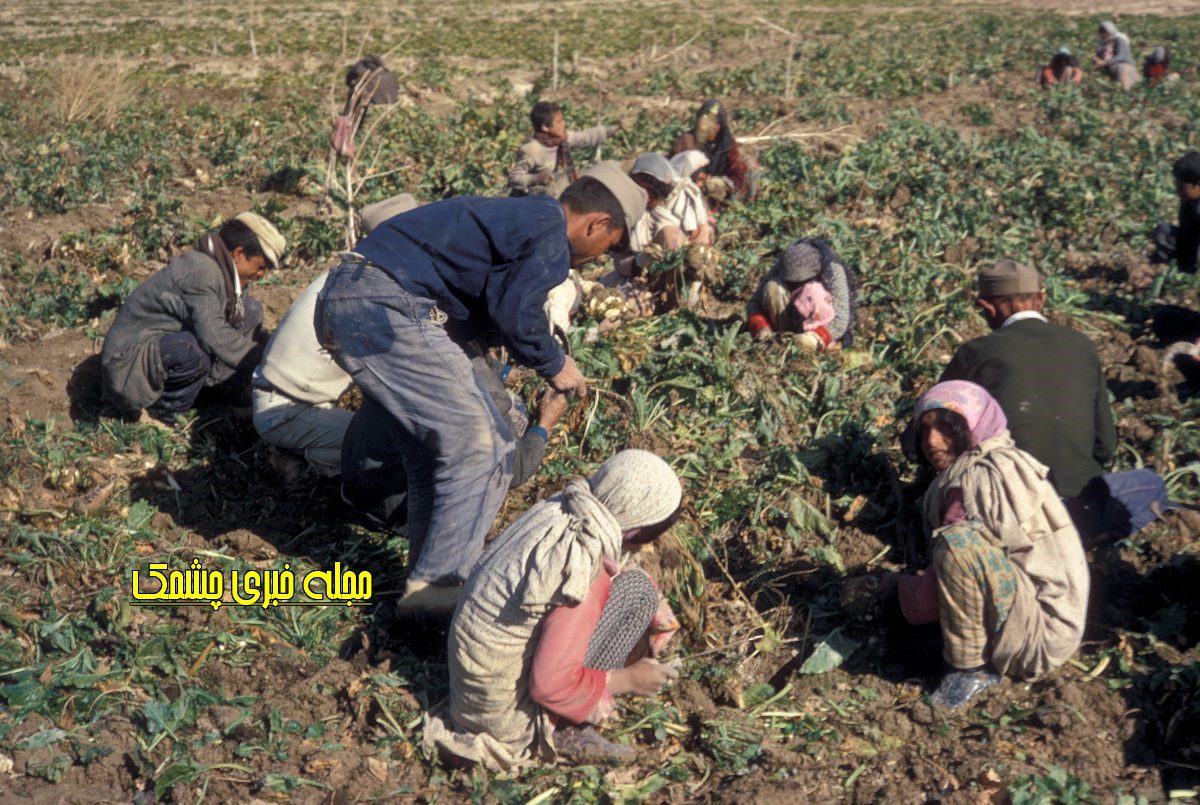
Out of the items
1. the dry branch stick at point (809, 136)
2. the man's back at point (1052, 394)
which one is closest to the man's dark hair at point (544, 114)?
the dry branch stick at point (809, 136)

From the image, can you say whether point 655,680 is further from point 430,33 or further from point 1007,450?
point 430,33

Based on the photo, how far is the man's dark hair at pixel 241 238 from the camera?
210 inches

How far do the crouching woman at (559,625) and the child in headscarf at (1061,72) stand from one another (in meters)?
11.4

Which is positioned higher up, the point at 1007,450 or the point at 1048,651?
the point at 1007,450

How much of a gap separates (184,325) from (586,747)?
3.21 m

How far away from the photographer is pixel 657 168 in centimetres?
696

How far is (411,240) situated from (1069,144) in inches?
303

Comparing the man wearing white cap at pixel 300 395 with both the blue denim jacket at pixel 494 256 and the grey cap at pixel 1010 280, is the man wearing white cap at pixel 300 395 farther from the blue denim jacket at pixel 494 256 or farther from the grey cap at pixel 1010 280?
the grey cap at pixel 1010 280

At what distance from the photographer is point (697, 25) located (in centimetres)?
2078

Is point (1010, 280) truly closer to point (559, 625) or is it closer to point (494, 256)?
point (494, 256)

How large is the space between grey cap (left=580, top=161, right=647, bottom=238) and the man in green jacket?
157 centimetres

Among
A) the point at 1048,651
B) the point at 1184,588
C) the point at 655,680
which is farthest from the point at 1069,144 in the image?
the point at 655,680

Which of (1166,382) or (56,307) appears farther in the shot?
(56,307)

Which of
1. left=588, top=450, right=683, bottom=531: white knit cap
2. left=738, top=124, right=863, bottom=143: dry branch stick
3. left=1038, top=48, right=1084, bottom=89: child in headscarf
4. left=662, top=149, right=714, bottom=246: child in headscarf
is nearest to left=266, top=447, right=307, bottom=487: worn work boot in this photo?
left=588, top=450, right=683, bottom=531: white knit cap
